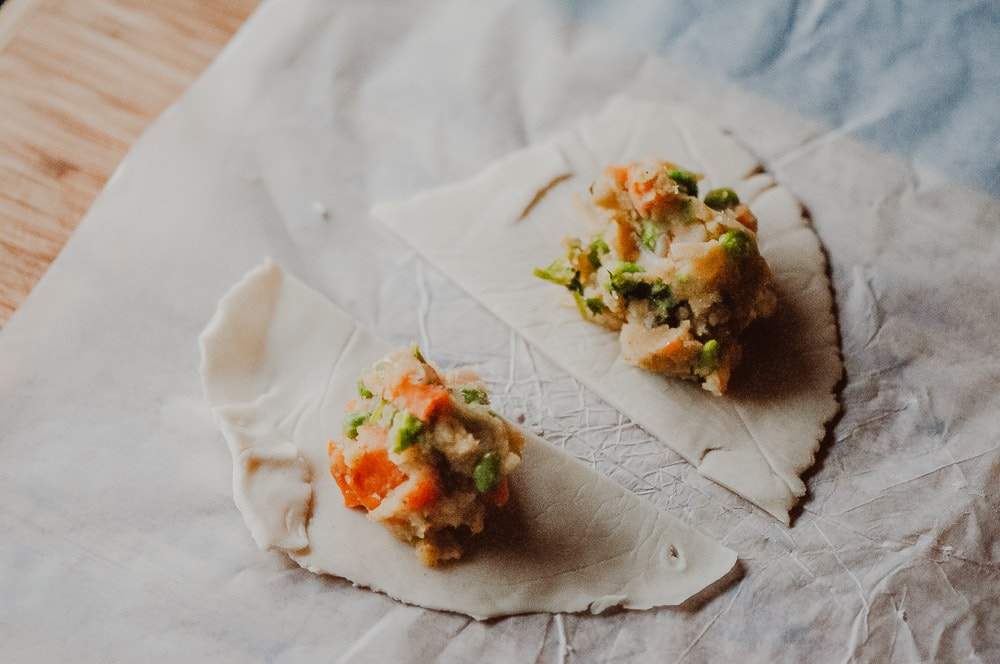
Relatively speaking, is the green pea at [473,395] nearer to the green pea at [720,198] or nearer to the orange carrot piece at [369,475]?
the orange carrot piece at [369,475]

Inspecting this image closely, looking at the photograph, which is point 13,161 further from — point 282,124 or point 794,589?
point 794,589

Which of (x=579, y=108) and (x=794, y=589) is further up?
(x=579, y=108)

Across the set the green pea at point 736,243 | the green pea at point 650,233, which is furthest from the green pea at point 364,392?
the green pea at point 736,243

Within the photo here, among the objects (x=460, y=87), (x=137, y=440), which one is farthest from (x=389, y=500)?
(x=460, y=87)

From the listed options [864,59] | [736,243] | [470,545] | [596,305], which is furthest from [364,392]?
[864,59]

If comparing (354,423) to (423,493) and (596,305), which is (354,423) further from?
(596,305)

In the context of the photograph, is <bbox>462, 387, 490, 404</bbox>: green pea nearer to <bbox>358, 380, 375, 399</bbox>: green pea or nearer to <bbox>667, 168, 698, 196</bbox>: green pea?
<bbox>358, 380, 375, 399</bbox>: green pea
